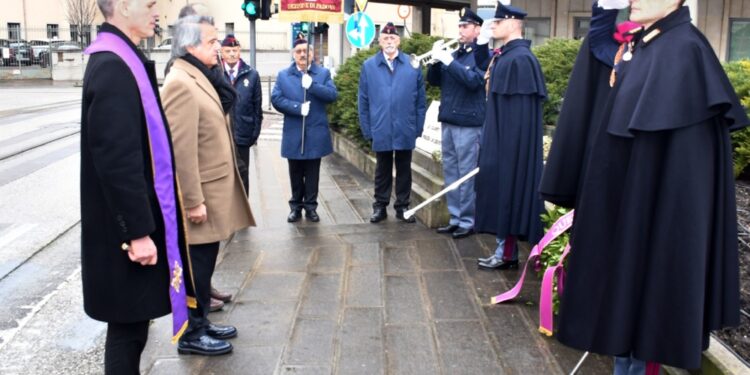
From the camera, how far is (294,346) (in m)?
4.34

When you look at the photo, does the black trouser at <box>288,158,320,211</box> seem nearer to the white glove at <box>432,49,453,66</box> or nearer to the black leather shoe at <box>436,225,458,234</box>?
the black leather shoe at <box>436,225,458,234</box>

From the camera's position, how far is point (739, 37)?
18078 millimetres

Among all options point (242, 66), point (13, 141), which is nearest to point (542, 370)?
point (242, 66)

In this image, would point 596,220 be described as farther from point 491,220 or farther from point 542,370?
point 491,220

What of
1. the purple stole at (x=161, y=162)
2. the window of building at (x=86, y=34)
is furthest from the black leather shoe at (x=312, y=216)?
the window of building at (x=86, y=34)

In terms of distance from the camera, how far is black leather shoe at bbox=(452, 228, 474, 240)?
679 cm

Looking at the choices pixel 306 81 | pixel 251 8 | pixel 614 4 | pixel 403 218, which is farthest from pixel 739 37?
pixel 614 4

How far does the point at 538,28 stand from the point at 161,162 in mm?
19500

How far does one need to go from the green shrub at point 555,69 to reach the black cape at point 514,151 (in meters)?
2.93

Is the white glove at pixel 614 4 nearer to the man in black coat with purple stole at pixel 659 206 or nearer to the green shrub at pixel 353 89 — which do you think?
the man in black coat with purple stole at pixel 659 206

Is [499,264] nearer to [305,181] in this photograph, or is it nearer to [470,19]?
[470,19]

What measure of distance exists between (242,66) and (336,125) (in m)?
5.73

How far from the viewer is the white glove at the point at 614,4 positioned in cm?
311

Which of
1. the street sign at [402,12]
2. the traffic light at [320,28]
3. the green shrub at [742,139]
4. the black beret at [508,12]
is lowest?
Result: the green shrub at [742,139]
